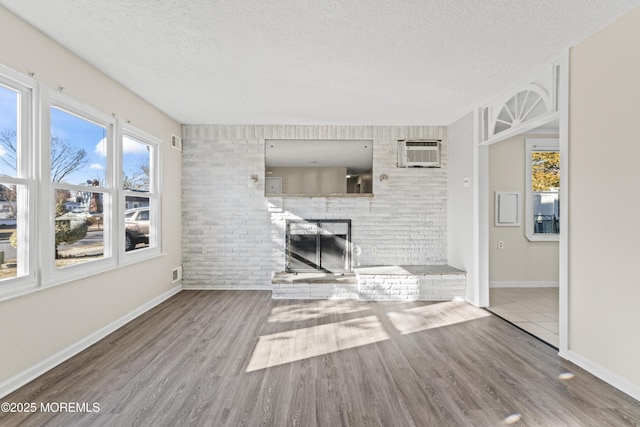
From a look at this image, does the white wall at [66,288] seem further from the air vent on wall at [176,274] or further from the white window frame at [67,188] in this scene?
the air vent on wall at [176,274]

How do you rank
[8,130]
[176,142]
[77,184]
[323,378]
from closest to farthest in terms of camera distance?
1. [8,130]
2. [323,378]
3. [77,184]
4. [176,142]

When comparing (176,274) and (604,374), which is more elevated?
(176,274)

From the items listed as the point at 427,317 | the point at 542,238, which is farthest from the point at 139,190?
the point at 542,238

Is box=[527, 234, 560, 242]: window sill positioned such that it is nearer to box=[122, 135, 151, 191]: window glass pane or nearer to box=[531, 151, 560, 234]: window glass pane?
box=[531, 151, 560, 234]: window glass pane

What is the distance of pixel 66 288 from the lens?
2592 mm

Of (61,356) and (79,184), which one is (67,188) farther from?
(61,356)

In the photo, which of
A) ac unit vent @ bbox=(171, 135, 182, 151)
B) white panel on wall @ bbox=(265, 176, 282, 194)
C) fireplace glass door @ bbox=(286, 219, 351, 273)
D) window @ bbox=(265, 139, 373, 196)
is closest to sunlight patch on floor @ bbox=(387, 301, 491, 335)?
fireplace glass door @ bbox=(286, 219, 351, 273)

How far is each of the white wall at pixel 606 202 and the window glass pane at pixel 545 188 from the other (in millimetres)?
2903

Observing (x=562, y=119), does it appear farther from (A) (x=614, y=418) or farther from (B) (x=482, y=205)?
(A) (x=614, y=418)

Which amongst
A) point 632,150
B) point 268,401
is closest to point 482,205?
point 632,150

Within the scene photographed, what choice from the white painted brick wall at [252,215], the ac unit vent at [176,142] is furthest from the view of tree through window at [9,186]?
the white painted brick wall at [252,215]

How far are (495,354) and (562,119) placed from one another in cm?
217

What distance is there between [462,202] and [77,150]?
4.70m

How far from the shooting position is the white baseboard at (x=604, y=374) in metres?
2.06
